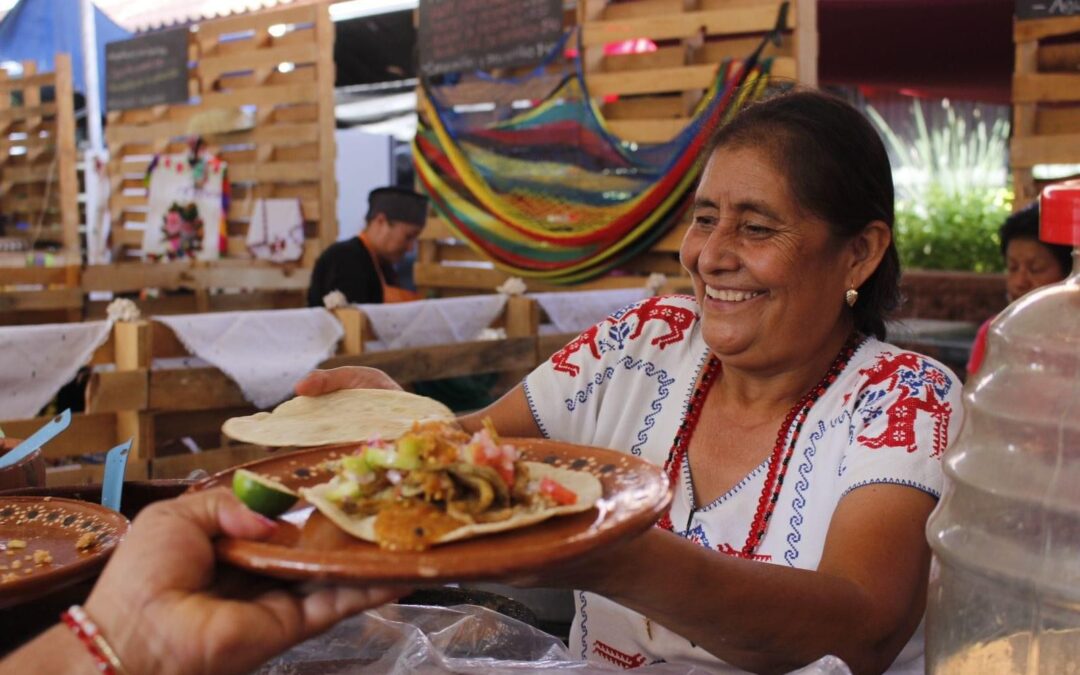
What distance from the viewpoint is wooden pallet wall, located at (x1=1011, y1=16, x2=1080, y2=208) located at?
→ 408 centimetres

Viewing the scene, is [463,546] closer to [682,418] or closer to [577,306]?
[682,418]

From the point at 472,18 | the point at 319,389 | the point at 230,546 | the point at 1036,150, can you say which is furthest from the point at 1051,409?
the point at 472,18

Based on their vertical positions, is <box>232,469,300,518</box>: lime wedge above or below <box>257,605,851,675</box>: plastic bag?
above

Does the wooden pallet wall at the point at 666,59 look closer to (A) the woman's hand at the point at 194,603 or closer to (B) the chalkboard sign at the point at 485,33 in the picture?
(B) the chalkboard sign at the point at 485,33

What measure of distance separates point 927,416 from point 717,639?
531mm

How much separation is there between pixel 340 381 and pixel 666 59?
11.7ft

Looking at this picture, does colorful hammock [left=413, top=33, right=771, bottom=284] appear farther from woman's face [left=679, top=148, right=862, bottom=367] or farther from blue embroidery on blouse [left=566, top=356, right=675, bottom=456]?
woman's face [left=679, top=148, right=862, bottom=367]

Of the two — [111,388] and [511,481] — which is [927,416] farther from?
[111,388]

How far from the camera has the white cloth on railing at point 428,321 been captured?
3723 mm

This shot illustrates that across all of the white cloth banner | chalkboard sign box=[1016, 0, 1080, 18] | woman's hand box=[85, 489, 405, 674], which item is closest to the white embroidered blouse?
woman's hand box=[85, 489, 405, 674]

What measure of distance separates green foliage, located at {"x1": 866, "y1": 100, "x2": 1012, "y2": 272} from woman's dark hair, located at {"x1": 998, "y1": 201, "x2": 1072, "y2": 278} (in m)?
2.33

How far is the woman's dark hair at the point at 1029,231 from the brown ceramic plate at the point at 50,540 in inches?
127

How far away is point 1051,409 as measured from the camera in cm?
101

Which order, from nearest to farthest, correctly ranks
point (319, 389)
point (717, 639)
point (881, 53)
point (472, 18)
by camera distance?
point (717, 639)
point (319, 389)
point (472, 18)
point (881, 53)
